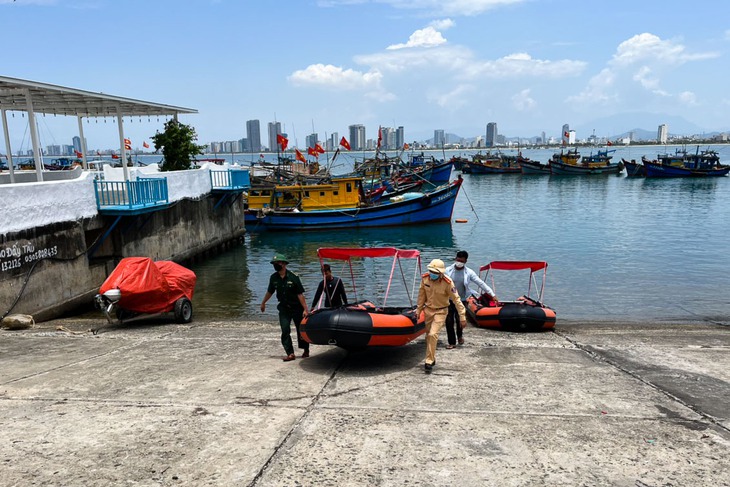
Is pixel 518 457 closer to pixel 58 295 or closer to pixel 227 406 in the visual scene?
pixel 227 406

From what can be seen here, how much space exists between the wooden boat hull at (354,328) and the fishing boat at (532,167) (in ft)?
271

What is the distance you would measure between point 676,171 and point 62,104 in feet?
247

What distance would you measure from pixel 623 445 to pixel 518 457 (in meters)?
1.17

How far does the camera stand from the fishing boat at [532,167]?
277ft

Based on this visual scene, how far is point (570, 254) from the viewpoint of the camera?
24.6 meters

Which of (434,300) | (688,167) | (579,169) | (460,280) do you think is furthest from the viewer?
(579,169)

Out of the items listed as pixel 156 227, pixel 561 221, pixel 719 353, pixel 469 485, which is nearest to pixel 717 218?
pixel 561 221

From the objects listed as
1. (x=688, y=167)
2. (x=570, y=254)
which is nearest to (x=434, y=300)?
(x=570, y=254)

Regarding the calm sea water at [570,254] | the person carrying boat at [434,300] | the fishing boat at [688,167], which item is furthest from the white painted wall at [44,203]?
the fishing boat at [688,167]

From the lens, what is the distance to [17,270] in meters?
11.3

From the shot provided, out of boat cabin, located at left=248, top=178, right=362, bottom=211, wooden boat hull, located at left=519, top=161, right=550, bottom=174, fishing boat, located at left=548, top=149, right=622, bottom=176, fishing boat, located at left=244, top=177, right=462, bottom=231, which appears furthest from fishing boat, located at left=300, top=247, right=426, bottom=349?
wooden boat hull, located at left=519, top=161, right=550, bottom=174

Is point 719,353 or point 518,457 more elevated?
point 518,457

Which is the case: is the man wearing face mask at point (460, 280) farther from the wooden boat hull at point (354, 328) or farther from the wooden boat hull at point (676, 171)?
the wooden boat hull at point (676, 171)

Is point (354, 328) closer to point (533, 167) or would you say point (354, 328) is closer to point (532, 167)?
point (533, 167)
